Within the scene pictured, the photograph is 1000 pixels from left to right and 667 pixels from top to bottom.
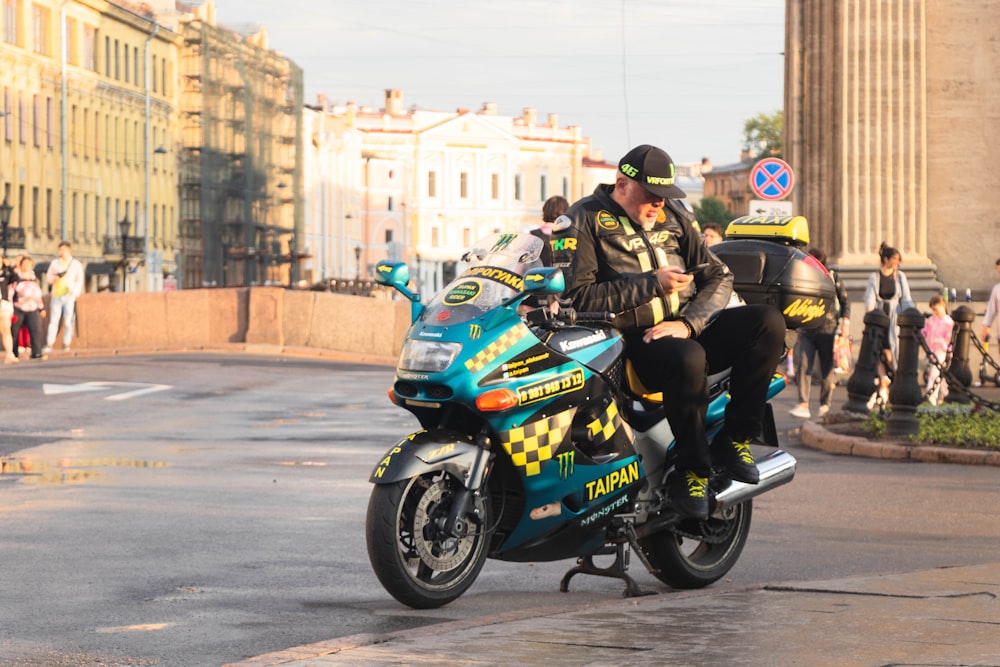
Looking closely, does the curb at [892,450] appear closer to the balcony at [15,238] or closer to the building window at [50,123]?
the balcony at [15,238]

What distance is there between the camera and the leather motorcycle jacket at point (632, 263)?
26.0 ft

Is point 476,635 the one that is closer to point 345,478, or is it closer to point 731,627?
point 731,627

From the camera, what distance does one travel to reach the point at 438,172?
568 feet

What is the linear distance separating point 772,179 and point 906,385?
9377mm

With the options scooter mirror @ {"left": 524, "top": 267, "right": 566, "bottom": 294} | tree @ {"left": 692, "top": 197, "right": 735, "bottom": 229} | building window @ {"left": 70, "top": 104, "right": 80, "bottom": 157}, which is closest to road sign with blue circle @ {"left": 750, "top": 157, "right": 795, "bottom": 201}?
scooter mirror @ {"left": 524, "top": 267, "right": 566, "bottom": 294}

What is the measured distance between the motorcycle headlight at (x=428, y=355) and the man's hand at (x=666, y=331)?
0.92 m

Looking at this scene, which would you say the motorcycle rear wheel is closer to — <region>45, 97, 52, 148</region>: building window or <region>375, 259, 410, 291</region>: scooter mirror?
<region>375, 259, 410, 291</region>: scooter mirror

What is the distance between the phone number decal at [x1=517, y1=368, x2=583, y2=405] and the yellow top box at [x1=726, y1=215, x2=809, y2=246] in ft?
4.47

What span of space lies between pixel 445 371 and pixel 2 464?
709 centimetres

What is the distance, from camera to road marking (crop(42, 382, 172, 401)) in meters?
21.8

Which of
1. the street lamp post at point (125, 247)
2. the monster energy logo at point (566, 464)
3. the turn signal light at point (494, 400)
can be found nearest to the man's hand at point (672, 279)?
the monster energy logo at point (566, 464)

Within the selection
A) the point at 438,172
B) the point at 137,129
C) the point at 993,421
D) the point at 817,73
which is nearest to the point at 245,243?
the point at 137,129

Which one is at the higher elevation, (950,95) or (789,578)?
(950,95)

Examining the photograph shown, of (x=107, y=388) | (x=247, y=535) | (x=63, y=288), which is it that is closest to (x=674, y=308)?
(x=247, y=535)
